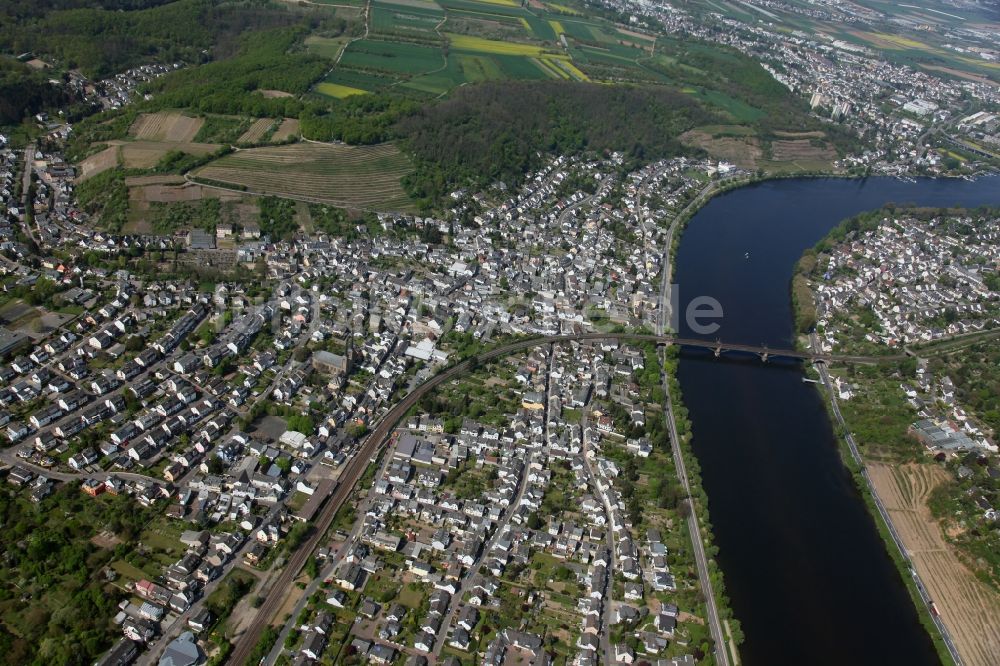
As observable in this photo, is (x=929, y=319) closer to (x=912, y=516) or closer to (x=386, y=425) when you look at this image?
(x=912, y=516)

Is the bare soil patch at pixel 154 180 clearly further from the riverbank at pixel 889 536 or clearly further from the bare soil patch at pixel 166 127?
the riverbank at pixel 889 536

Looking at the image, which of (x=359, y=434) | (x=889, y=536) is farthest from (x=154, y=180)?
(x=889, y=536)

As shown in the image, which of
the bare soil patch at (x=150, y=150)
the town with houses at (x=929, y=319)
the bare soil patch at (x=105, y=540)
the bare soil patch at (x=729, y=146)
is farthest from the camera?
the bare soil patch at (x=729, y=146)

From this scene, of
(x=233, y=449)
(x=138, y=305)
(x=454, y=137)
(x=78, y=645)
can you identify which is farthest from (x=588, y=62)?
(x=78, y=645)

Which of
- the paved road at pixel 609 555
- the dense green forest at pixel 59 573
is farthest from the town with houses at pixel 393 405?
the dense green forest at pixel 59 573

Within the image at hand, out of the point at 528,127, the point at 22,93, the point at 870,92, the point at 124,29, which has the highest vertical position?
the point at 870,92
